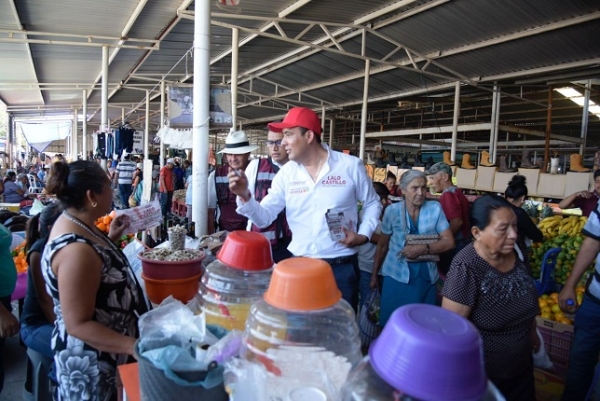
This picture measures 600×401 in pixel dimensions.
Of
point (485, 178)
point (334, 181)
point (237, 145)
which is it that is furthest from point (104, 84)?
point (334, 181)

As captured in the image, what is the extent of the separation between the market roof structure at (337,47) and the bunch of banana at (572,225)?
2.96 m

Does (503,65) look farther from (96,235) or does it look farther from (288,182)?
(96,235)

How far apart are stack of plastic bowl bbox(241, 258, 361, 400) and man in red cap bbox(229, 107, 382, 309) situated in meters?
1.03

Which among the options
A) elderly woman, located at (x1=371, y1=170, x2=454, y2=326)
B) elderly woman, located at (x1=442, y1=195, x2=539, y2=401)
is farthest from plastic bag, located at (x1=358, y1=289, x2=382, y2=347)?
elderly woman, located at (x1=442, y1=195, x2=539, y2=401)

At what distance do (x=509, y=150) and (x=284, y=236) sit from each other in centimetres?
1551

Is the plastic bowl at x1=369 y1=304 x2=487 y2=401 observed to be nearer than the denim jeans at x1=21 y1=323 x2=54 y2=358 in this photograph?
Yes

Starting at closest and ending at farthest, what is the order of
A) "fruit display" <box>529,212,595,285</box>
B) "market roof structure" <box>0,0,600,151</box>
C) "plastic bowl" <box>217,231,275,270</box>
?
"plastic bowl" <box>217,231,275,270</box> < "fruit display" <box>529,212,595,285</box> < "market roof structure" <box>0,0,600,151</box>

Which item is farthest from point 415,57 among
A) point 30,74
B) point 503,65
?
point 30,74

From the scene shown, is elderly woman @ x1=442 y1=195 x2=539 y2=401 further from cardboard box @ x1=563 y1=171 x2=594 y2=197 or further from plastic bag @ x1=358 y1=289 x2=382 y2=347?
→ cardboard box @ x1=563 y1=171 x2=594 y2=197

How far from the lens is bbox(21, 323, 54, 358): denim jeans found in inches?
83.3

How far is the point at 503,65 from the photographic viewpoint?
8.48m

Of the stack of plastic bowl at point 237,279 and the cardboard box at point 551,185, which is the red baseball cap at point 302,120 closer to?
the stack of plastic bowl at point 237,279

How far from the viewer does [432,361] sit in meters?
0.72

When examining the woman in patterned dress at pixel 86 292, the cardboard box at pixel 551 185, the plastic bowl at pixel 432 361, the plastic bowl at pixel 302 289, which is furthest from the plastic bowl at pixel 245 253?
the cardboard box at pixel 551 185
